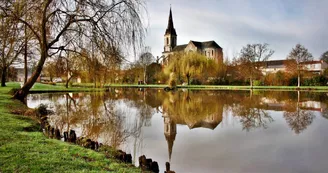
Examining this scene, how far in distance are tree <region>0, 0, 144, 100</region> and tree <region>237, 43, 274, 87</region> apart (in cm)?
3372

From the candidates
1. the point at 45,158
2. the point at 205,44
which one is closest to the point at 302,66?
the point at 45,158

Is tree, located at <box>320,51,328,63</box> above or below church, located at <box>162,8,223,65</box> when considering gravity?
below

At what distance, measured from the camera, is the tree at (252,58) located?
1547 inches

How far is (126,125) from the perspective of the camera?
8.92 meters

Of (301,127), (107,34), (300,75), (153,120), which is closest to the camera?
(107,34)

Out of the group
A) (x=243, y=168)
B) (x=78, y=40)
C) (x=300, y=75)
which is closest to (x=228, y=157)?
(x=243, y=168)

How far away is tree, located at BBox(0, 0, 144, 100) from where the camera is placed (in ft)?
25.2

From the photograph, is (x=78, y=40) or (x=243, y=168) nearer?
(x=243, y=168)

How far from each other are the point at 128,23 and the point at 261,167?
5339 millimetres

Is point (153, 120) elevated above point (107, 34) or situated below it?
below

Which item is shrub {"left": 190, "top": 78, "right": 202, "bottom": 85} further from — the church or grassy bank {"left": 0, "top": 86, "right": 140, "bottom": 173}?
grassy bank {"left": 0, "top": 86, "right": 140, "bottom": 173}

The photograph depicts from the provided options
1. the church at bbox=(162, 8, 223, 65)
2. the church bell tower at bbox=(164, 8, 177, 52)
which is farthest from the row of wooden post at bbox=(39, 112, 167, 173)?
the church bell tower at bbox=(164, 8, 177, 52)

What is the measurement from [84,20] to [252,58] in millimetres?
36088

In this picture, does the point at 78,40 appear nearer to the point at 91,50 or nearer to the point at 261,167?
the point at 91,50
